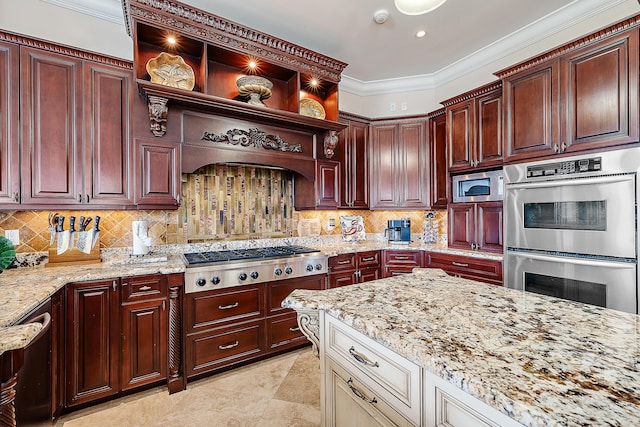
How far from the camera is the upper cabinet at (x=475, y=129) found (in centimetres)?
296

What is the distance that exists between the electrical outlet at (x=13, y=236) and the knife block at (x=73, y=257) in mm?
259

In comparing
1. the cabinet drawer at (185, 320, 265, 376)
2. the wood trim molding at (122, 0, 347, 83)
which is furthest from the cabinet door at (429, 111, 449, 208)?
the cabinet drawer at (185, 320, 265, 376)

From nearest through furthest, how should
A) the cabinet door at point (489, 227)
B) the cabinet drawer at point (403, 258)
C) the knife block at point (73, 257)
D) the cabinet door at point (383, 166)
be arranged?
the knife block at point (73, 257), the cabinet door at point (489, 227), the cabinet drawer at point (403, 258), the cabinet door at point (383, 166)

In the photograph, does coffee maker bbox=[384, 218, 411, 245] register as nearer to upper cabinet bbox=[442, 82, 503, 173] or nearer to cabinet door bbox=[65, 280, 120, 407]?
upper cabinet bbox=[442, 82, 503, 173]

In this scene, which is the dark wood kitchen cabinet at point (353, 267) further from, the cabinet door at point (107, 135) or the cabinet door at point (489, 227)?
the cabinet door at point (107, 135)

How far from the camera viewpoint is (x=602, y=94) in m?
2.15

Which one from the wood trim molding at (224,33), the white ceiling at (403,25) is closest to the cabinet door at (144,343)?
the wood trim molding at (224,33)

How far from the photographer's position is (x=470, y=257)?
3004 mm

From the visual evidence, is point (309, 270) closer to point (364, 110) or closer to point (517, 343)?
point (517, 343)

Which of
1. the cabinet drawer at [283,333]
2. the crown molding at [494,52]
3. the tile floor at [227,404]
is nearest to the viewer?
the tile floor at [227,404]

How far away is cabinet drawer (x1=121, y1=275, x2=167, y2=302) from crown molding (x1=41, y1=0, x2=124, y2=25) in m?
2.31

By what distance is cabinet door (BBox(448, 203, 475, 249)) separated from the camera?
319cm

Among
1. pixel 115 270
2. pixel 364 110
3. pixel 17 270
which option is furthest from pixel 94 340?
pixel 364 110

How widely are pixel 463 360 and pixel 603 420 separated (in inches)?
10.6
